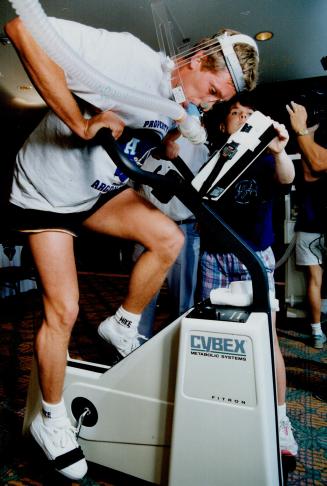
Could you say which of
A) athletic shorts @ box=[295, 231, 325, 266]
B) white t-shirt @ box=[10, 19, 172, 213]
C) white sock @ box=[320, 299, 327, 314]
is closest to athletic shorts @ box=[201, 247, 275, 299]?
white t-shirt @ box=[10, 19, 172, 213]

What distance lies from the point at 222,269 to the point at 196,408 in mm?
677

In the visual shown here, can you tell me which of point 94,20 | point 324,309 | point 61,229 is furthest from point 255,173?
point 94,20

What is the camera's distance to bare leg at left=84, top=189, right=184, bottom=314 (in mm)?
1116

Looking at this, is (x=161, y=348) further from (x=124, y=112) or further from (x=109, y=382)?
(x=124, y=112)

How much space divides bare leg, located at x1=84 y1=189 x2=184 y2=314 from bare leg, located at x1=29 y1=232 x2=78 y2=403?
0.63ft

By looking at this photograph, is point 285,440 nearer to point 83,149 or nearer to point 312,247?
point 83,149

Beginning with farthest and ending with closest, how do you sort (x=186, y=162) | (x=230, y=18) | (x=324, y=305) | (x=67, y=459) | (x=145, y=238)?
(x=230, y=18) < (x=324, y=305) < (x=186, y=162) < (x=145, y=238) < (x=67, y=459)

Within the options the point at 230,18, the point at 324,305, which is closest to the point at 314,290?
the point at 324,305

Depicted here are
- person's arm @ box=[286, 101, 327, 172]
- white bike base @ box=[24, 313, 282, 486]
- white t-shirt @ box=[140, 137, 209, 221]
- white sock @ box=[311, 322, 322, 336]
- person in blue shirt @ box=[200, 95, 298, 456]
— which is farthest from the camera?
white sock @ box=[311, 322, 322, 336]

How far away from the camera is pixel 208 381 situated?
0.84m

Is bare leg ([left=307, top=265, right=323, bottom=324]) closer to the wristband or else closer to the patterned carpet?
the patterned carpet

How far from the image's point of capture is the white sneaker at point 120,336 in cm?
115

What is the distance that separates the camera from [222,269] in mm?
1432

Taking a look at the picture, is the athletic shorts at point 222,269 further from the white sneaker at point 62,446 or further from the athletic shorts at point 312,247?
the athletic shorts at point 312,247
